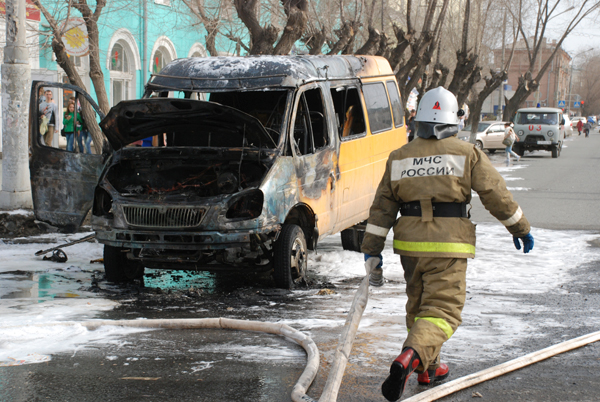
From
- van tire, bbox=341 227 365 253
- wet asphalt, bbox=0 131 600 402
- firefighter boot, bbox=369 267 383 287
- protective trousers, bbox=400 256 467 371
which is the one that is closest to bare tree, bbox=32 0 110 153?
van tire, bbox=341 227 365 253

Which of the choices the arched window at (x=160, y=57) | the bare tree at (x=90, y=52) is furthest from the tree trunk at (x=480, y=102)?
the bare tree at (x=90, y=52)

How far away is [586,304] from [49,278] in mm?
4959

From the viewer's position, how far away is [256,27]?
14180mm

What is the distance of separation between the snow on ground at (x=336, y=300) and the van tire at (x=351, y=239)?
176 millimetres

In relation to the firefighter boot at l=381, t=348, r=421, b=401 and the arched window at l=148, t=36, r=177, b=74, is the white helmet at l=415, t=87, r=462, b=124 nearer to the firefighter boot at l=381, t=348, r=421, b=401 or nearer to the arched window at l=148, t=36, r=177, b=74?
the firefighter boot at l=381, t=348, r=421, b=401

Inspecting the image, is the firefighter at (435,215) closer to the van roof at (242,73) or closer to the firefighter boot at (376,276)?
the firefighter boot at (376,276)

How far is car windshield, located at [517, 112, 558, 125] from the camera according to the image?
98.5 ft

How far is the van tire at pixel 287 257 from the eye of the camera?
6.63m

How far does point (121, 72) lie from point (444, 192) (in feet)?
77.7

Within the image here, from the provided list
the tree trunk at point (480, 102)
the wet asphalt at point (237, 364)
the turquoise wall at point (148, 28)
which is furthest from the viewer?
the tree trunk at point (480, 102)

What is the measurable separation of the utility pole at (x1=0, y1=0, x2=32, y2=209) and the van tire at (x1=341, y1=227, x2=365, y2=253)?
15.7 ft

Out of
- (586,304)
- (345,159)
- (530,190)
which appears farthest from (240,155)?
(530,190)

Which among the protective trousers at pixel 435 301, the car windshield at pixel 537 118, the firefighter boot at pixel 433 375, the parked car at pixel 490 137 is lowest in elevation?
the firefighter boot at pixel 433 375

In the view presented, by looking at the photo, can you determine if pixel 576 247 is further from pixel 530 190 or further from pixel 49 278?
pixel 530 190
